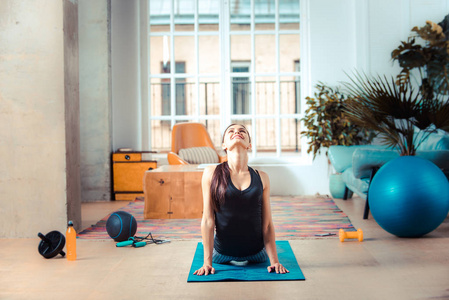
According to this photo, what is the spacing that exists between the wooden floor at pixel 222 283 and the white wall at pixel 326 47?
102 inches

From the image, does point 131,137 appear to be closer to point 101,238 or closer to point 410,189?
point 101,238

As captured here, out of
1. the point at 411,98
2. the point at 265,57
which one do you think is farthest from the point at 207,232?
the point at 265,57

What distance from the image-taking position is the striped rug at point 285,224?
385 cm

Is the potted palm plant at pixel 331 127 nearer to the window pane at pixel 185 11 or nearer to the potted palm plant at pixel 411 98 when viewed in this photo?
the potted palm plant at pixel 411 98

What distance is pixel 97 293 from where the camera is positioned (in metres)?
2.46

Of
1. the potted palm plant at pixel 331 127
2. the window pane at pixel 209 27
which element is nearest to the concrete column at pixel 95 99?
the potted palm plant at pixel 331 127

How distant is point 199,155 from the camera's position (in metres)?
5.79

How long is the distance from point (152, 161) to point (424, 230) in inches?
135

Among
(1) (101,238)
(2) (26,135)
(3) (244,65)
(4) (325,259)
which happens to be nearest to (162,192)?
(1) (101,238)

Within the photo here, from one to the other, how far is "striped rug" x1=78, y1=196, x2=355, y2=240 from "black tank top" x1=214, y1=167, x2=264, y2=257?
95 cm

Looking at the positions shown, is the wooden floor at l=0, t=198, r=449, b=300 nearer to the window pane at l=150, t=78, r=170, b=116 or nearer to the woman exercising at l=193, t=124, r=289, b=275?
the woman exercising at l=193, t=124, r=289, b=275

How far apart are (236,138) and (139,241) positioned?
1.41 m

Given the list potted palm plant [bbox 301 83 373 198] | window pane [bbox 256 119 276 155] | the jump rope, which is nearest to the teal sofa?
potted palm plant [bbox 301 83 373 198]

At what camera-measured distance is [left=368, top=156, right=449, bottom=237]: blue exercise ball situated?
3.44m
